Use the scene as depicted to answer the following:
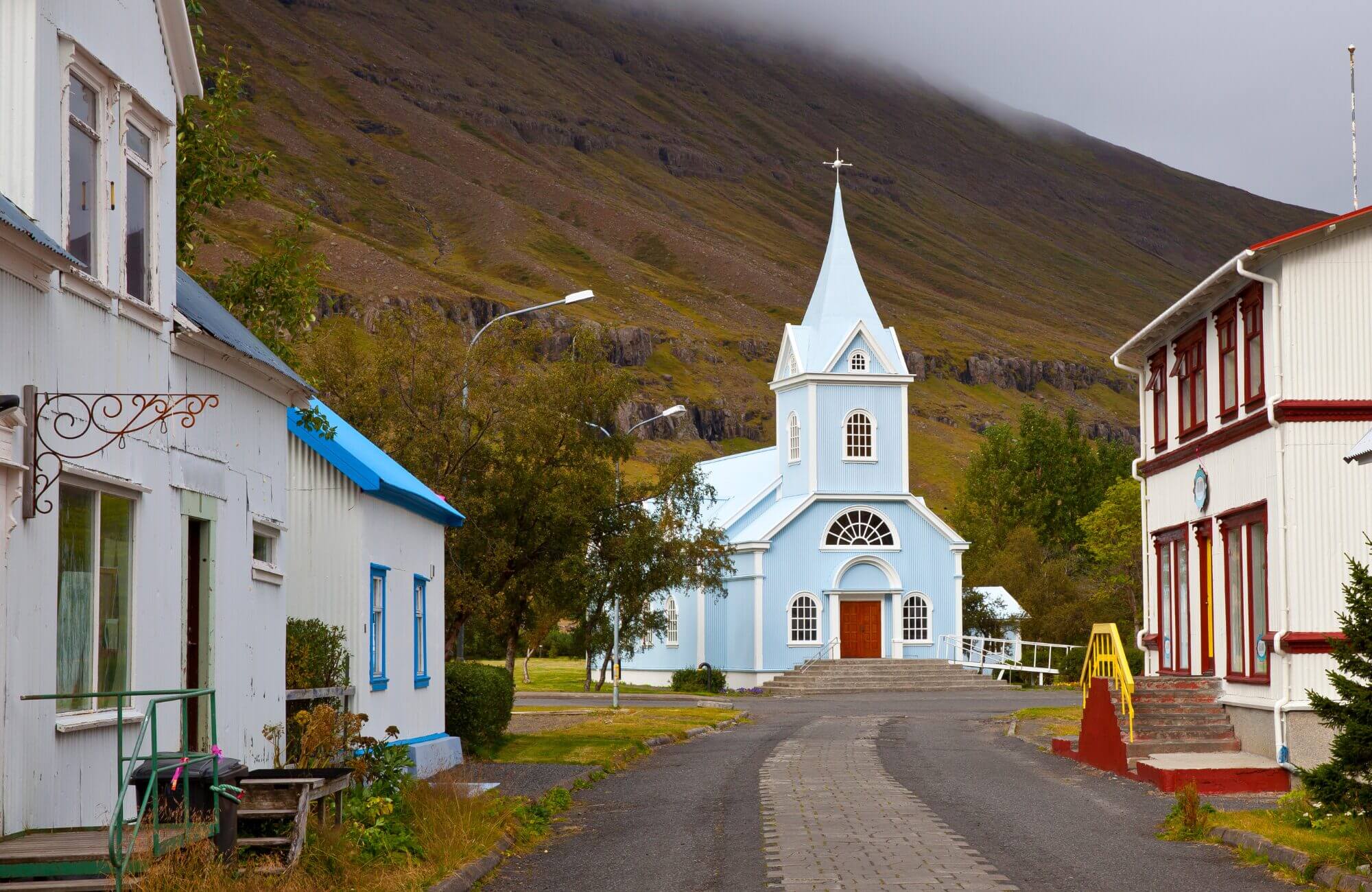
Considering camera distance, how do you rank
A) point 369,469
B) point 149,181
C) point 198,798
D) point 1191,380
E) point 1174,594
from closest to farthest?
point 198,798, point 149,181, point 369,469, point 1191,380, point 1174,594

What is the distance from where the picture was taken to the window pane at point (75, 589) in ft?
33.6

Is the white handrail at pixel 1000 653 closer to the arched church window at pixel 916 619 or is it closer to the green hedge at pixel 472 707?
the arched church window at pixel 916 619

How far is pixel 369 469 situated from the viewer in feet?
60.6

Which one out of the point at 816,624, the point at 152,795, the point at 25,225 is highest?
the point at 25,225

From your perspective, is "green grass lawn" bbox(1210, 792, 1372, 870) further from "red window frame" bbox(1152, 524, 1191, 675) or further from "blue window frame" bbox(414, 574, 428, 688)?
"blue window frame" bbox(414, 574, 428, 688)

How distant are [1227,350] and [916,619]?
104 feet

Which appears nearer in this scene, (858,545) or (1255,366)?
(1255,366)

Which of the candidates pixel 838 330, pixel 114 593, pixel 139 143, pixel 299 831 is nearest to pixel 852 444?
pixel 838 330

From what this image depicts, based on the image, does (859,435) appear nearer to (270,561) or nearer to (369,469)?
(369,469)

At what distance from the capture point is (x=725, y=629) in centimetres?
5366

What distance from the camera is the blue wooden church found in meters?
52.2

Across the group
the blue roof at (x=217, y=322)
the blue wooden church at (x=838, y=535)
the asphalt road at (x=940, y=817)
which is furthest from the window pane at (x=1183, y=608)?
the blue wooden church at (x=838, y=535)

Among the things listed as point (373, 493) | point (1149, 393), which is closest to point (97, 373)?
point (373, 493)

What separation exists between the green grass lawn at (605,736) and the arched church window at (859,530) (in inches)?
620
